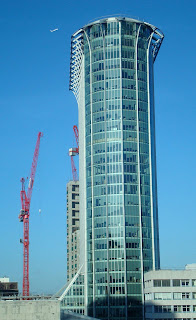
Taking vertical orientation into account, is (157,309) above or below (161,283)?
below

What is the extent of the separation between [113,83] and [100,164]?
29.2m

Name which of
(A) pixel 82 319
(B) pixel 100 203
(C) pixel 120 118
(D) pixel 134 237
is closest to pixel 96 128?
(C) pixel 120 118

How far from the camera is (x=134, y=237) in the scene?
189 metres

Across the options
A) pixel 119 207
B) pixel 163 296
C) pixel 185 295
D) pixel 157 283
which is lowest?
pixel 163 296

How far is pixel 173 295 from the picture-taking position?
16675 centimetres

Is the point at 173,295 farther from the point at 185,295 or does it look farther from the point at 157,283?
the point at 157,283

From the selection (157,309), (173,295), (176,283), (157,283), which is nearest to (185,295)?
(173,295)

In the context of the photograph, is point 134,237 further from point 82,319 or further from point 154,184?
point 82,319

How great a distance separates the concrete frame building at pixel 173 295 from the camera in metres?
166

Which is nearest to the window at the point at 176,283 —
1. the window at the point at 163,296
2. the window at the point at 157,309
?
the window at the point at 163,296

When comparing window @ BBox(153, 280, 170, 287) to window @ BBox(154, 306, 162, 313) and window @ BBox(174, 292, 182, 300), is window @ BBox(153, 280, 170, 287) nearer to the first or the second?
window @ BBox(174, 292, 182, 300)

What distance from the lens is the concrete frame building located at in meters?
166

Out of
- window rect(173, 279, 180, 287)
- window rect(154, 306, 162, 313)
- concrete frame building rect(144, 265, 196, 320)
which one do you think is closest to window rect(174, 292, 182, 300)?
Result: concrete frame building rect(144, 265, 196, 320)

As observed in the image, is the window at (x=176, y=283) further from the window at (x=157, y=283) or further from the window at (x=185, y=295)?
the window at (x=157, y=283)
